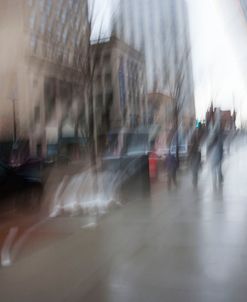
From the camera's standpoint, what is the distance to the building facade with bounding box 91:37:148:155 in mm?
11016

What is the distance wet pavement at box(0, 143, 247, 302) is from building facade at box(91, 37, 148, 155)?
14.3ft

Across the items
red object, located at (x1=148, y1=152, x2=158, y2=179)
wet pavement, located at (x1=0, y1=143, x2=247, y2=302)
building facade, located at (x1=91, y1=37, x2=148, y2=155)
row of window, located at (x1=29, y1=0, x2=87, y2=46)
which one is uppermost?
row of window, located at (x1=29, y1=0, x2=87, y2=46)

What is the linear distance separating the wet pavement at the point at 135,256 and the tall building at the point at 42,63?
4225mm

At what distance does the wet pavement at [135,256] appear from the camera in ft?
11.3

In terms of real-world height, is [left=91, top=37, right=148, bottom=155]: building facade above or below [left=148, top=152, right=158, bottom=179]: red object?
above

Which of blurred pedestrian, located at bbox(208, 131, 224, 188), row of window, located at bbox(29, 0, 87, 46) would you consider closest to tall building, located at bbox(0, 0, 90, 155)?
row of window, located at bbox(29, 0, 87, 46)

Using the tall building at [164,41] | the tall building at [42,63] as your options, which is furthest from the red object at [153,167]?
the tall building at [164,41]

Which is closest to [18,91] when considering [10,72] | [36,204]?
[10,72]

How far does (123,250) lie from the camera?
4.70 meters

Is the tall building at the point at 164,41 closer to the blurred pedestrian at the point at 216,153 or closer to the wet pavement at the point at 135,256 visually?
the blurred pedestrian at the point at 216,153

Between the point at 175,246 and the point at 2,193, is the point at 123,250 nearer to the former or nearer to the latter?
the point at 175,246

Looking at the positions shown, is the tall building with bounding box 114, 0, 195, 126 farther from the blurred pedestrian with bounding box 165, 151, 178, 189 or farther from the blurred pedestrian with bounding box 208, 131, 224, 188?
the blurred pedestrian with bounding box 208, 131, 224, 188

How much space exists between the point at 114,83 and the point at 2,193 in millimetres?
8013

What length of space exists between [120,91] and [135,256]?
1289 cm
